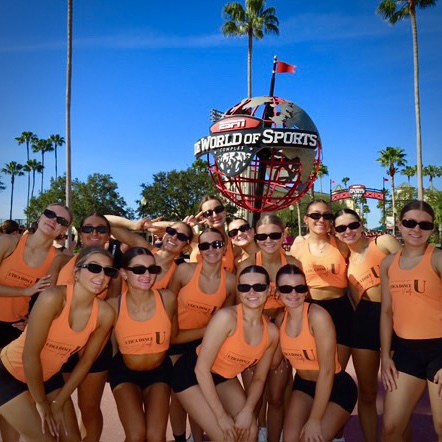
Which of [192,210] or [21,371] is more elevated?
[192,210]

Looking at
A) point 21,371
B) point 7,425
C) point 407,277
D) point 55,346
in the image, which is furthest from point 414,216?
point 7,425

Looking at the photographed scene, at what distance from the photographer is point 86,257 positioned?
10.5 feet

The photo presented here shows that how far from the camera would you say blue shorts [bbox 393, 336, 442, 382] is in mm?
3115

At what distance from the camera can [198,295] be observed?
3.88 m

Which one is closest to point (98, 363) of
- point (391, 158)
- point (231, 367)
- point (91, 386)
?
point (91, 386)

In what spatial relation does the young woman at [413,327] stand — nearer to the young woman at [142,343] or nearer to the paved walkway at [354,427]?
the paved walkway at [354,427]

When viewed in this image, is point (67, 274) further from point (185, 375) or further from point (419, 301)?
point (419, 301)

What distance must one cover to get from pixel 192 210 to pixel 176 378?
117ft

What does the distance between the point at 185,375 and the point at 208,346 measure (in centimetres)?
42

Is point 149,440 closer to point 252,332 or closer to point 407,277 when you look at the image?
point 252,332

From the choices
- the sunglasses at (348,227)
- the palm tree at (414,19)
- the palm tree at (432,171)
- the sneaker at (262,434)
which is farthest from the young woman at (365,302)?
the palm tree at (432,171)

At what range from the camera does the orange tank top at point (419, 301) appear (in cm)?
316

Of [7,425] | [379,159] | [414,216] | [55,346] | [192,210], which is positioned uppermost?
[379,159]

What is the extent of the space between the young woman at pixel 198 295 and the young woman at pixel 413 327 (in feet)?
5.22
